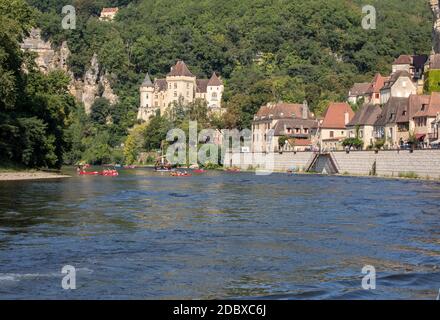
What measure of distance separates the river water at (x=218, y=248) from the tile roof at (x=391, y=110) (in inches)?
2191

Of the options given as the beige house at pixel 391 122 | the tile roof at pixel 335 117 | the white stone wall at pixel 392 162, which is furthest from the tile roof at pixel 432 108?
the tile roof at pixel 335 117

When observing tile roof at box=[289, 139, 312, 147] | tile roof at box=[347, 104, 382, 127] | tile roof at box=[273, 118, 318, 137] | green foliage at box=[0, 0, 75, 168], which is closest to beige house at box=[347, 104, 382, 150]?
tile roof at box=[347, 104, 382, 127]

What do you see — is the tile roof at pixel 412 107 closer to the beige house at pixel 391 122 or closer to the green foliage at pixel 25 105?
the beige house at pixel 391 122

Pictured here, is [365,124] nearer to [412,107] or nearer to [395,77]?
[412,107]

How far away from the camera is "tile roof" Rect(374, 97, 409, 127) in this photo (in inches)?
4129

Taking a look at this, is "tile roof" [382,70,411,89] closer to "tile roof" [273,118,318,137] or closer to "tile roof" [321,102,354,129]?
"tile roof" [321,102,354,129]

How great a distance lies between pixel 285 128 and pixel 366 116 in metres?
23.2

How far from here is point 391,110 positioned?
10694 centimetres

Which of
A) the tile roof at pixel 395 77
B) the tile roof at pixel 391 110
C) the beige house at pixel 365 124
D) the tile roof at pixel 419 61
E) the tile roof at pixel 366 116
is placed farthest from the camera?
the tile roof at pixel 419 61

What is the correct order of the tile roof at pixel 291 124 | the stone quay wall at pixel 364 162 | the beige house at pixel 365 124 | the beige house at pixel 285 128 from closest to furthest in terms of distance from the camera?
the stone quay wall at pixel 364 162, the beige house at pixel 365 124, the beige house at pixel 285 128, the tile roof at pixel 291 124

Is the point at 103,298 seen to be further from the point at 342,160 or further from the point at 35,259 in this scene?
the point at 342,160

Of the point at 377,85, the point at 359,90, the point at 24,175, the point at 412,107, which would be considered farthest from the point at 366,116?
the point at 24,175

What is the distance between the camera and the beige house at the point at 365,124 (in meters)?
112
